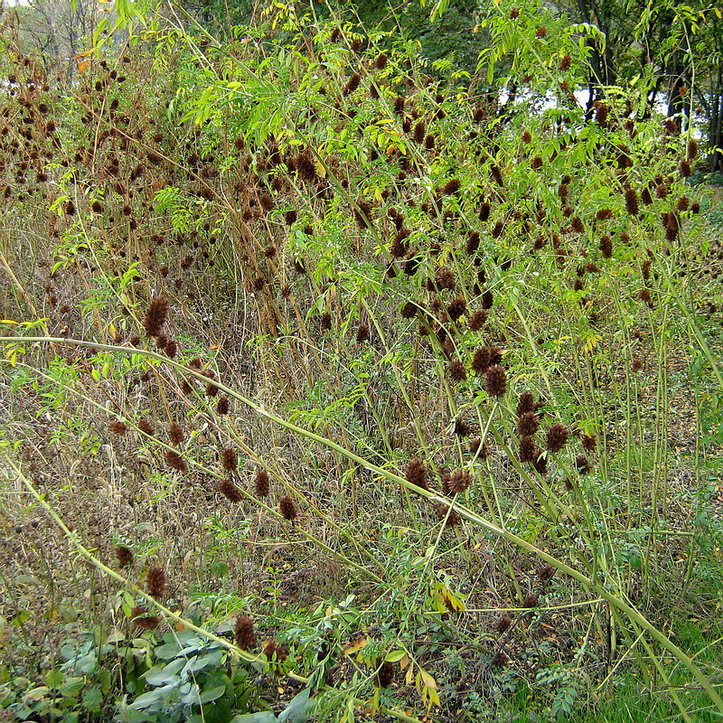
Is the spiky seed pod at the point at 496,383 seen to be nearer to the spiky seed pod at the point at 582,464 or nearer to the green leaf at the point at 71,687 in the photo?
the spiky seed pod at the point at 582,464

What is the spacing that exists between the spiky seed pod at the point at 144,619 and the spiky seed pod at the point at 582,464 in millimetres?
1310

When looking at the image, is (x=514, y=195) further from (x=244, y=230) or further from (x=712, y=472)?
(x=244, y=230)

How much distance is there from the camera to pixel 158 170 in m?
5.31

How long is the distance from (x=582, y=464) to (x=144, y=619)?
4.78 ft

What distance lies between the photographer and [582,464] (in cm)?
228

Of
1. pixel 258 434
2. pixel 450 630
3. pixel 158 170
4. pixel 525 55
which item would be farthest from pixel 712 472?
pixel 158 170

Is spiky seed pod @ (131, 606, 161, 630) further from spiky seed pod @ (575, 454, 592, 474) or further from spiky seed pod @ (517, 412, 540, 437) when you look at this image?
spiky seed pod @ (575, 454, 592, 474)

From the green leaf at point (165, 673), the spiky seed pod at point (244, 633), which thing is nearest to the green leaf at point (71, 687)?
the green leaf at point (165, 673)

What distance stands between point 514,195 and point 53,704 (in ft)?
7.34

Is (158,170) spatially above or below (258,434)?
above

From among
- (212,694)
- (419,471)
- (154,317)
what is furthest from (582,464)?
(154,317)

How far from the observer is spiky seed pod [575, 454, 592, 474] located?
6.72 ft

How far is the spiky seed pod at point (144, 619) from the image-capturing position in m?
1.94

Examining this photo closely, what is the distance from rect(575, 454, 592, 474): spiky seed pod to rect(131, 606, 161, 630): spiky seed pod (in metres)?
1.31
